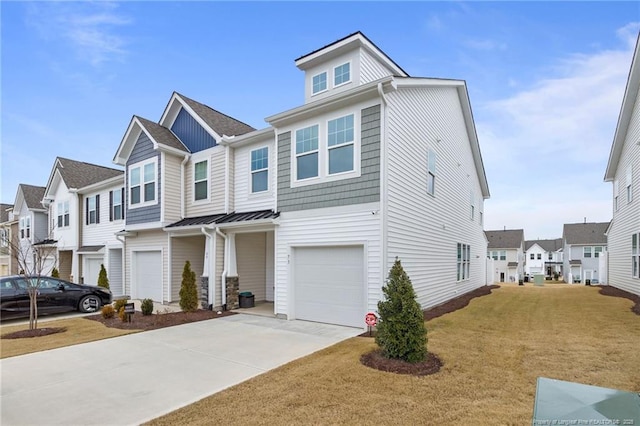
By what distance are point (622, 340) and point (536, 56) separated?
31.0 feet

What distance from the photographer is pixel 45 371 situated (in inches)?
234

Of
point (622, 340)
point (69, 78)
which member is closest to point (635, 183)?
point (622, 340)

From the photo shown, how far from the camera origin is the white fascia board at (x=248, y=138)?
1169 centimetres

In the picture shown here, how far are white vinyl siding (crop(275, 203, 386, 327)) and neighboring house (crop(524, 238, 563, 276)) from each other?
6043 centimetres

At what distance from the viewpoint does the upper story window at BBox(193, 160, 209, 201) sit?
13734 mm

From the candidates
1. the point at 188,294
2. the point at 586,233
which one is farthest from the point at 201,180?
the point at 586,233

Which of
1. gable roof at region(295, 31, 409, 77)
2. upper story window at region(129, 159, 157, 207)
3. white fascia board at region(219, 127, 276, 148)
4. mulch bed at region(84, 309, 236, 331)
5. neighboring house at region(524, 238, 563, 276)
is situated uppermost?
gable roof at region(295, 31, 409, 77)

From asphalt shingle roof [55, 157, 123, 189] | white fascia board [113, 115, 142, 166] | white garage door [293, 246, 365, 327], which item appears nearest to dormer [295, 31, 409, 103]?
white garage door [293, 246, 365, 327]

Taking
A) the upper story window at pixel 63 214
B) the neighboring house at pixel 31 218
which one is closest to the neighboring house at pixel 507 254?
the upper story window at pixel 63 214

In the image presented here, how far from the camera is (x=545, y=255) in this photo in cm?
6212

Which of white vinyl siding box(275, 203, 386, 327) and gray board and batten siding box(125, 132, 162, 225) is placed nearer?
white vinyl siding box(275, 203, 386, 327)

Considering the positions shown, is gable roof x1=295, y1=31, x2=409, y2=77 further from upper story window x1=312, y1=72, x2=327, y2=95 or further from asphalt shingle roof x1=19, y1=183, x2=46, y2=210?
asphalt shingle roof x1=19, y1=183, x2=46, y2=210

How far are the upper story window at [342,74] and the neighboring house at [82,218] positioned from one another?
11.9 metres

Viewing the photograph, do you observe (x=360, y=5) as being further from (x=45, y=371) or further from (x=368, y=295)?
(x=45, y=371)
